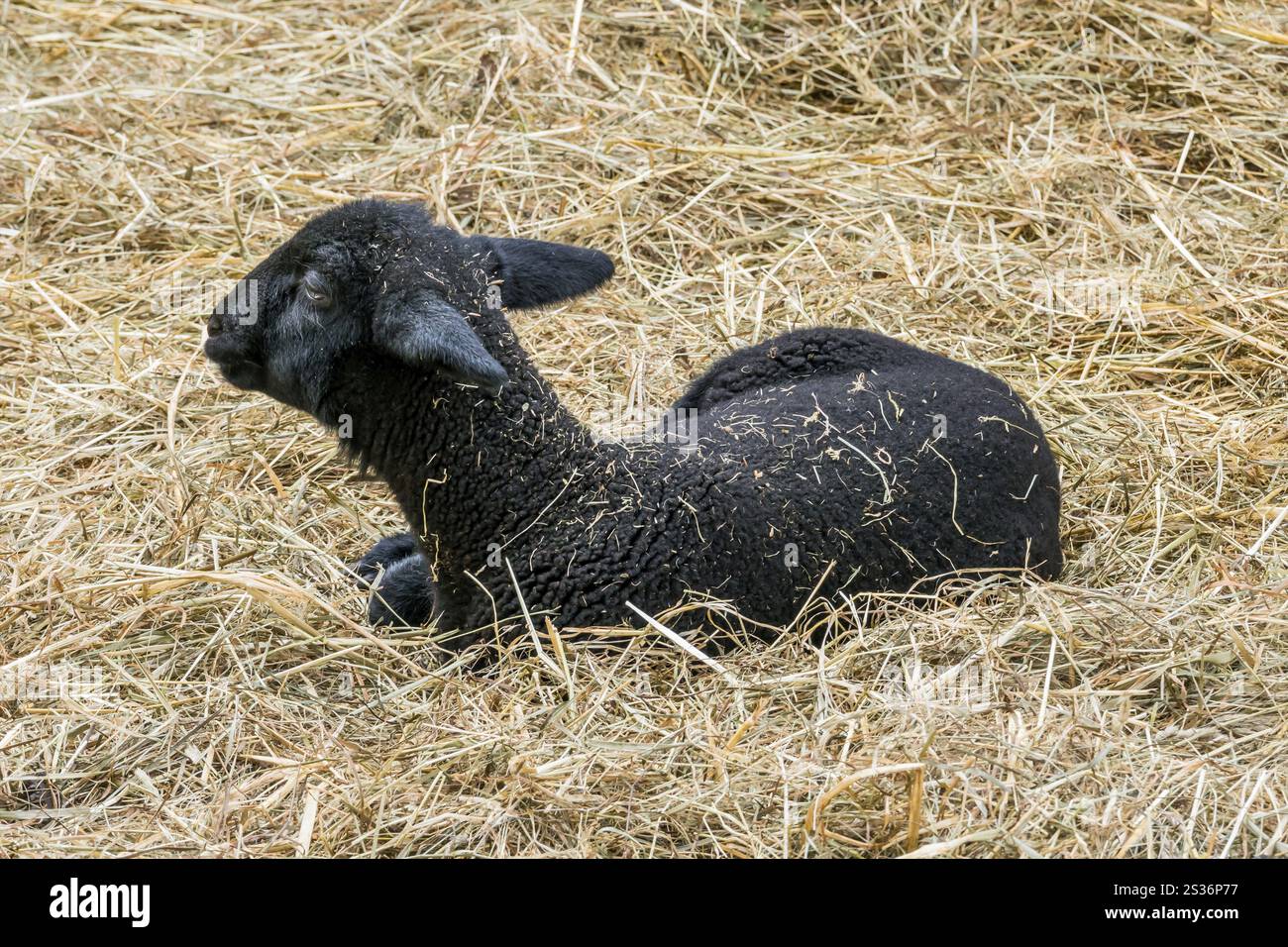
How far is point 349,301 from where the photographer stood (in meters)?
4.79

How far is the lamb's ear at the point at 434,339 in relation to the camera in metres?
4.37

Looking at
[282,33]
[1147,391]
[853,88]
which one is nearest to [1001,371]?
[1147,391]

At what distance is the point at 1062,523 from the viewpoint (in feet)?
18.8

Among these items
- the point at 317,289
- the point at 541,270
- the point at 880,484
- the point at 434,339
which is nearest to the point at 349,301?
the point at 317,289

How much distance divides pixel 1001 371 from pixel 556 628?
9.30ft

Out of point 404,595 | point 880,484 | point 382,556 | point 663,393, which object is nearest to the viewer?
point 880,484

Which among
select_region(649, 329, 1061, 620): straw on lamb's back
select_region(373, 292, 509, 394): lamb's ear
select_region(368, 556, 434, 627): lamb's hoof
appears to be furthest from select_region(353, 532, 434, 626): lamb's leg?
select_region(649, 329, 1061, 620): straw on lamb's back

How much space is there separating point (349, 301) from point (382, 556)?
3.65ft

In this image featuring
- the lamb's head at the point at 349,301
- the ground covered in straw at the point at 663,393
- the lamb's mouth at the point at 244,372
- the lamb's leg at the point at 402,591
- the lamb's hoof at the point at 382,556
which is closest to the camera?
the ground covered in straw at the point at 663,393

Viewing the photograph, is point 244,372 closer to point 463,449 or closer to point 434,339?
point 463,449

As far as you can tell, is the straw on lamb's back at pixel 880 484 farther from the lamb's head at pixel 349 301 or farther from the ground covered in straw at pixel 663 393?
the lamb's head at pixel 349 301

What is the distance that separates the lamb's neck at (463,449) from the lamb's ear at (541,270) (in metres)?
0.39

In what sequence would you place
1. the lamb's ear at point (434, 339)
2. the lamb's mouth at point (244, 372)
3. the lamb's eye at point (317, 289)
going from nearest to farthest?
the lamb's ear at point (434, 339) < the lamb's eye at point (317, 289) < the lamb's mouth at point (244, 372)

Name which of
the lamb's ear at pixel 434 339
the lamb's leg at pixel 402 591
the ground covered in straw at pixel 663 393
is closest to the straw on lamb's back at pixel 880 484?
the ground covered in straw at pixel 663 393
